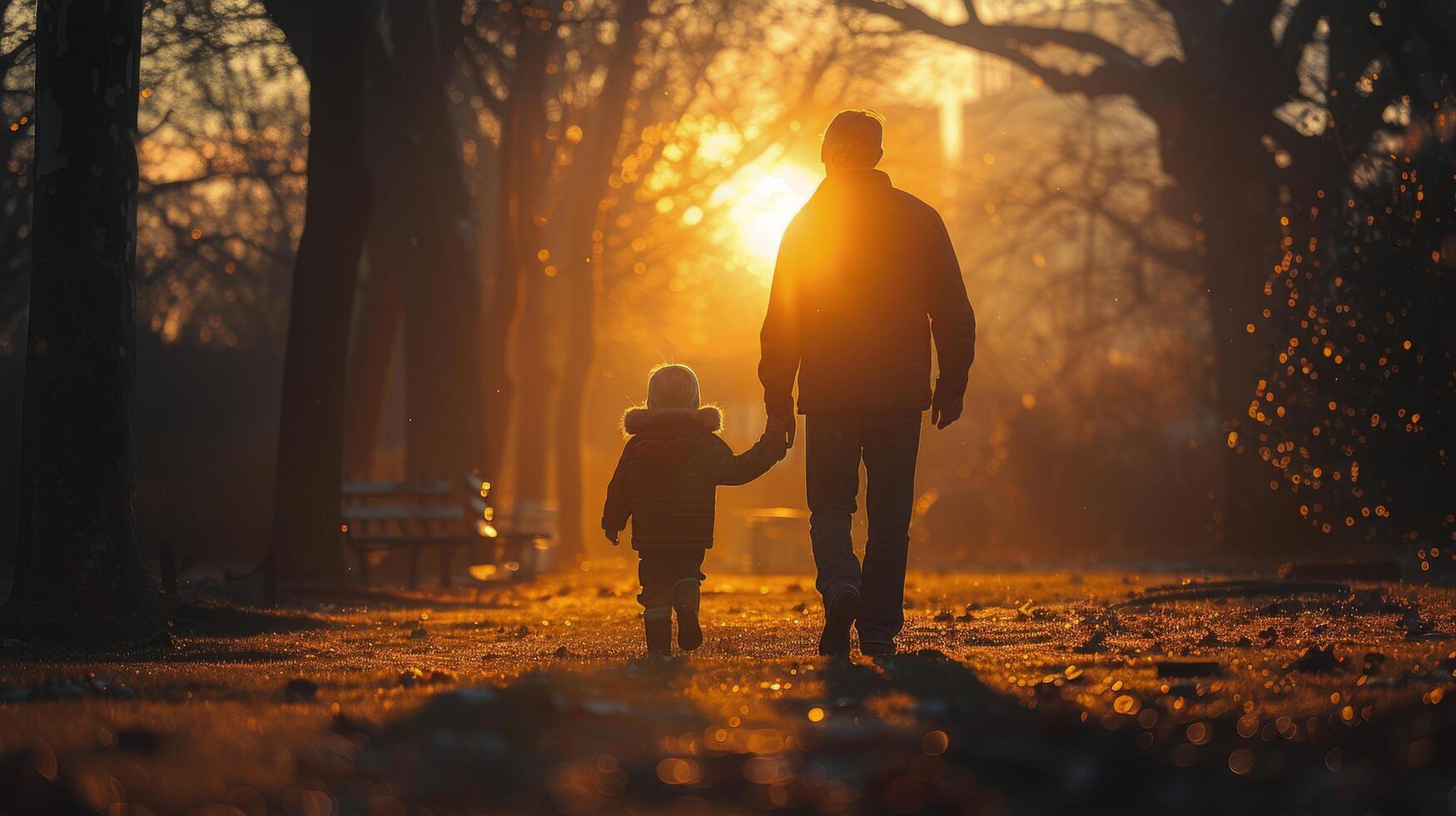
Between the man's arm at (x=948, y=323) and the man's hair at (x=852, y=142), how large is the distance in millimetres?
415

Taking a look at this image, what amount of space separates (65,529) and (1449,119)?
9894 mm

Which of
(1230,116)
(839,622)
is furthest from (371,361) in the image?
(839,622)

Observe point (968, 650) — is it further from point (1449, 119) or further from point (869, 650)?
point (1449, 119)

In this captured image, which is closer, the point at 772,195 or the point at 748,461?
→ the point at 748,461

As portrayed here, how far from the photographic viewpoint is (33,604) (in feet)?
32.8

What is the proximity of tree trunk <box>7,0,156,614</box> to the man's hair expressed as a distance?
443cm

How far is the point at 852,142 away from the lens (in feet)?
25.5

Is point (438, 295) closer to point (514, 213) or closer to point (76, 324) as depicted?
point (514, 213)

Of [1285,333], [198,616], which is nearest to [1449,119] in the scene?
[1285,333]

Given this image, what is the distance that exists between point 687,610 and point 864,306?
1638 mm

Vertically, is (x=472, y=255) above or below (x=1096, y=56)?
below

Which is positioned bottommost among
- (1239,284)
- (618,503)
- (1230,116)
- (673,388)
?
(618,503)

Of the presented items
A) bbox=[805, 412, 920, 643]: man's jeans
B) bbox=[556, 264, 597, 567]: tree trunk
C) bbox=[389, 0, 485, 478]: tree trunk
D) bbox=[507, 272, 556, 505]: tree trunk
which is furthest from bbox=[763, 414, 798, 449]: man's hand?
bbox=[507, 272, 556, 505]: tree trunk

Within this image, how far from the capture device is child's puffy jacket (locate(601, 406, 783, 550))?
8.26 m
